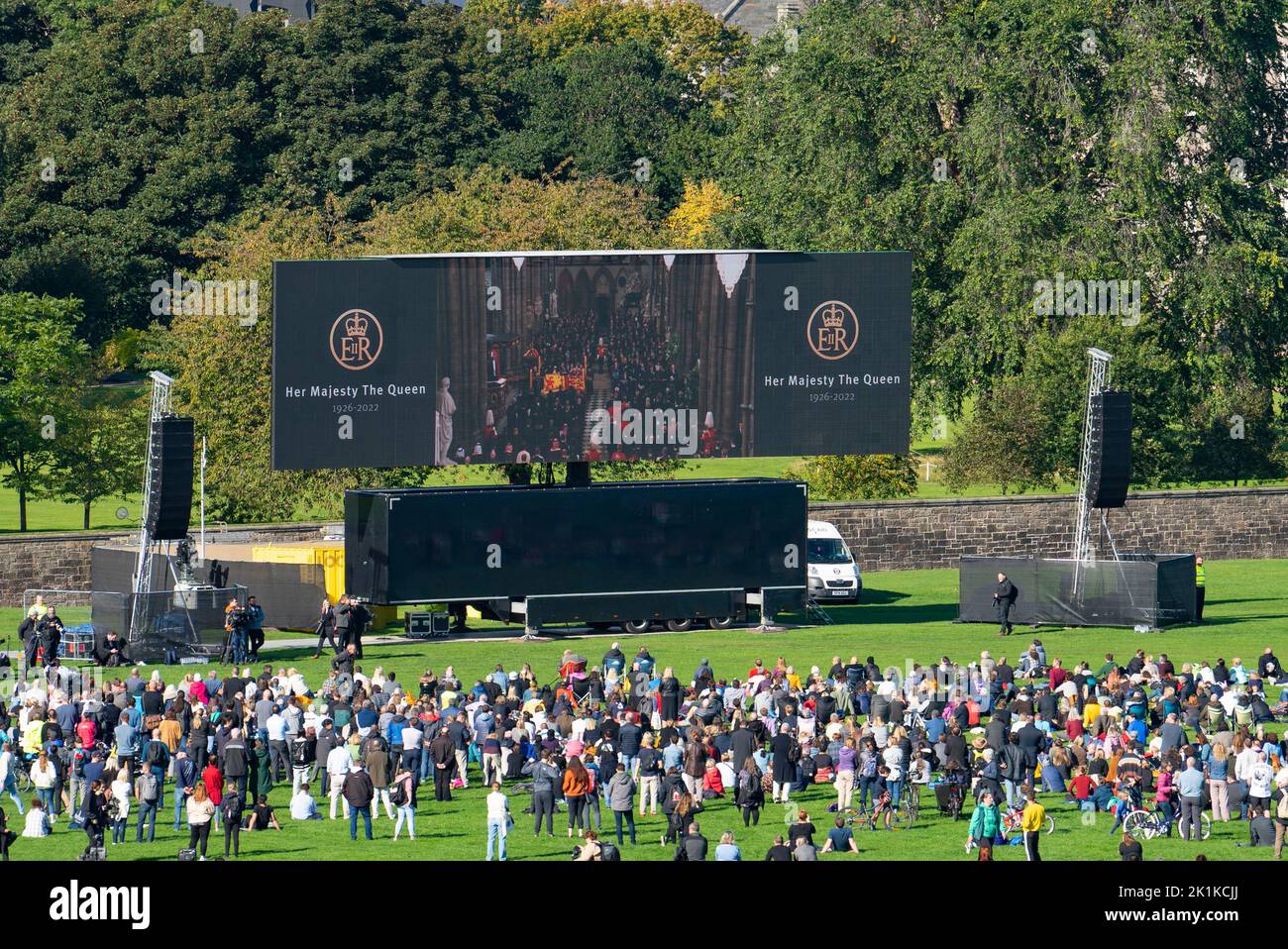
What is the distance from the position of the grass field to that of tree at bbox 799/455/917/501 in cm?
632

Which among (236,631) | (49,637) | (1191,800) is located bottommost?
(1191,800)

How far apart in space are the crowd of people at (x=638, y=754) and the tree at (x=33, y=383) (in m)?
28.3

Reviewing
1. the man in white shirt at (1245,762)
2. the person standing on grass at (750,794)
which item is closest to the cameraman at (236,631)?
the person standing on grass at (750,794)

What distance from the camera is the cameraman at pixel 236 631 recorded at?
130 feet

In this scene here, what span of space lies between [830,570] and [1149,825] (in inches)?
947

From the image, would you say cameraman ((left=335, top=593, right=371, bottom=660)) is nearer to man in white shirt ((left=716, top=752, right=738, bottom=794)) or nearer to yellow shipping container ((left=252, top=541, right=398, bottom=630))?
yellow shipping container ((left=252, top=541, right=398, bottom=630))

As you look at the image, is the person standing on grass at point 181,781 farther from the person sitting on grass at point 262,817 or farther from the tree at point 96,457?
the tree at point 96,457

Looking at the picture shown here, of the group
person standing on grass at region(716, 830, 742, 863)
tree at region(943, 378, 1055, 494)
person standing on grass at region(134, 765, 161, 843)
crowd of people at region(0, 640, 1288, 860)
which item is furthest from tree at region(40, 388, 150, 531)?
person standing on grass at region(716, 830, 742, 863)

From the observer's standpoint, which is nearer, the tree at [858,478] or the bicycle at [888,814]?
the bicycle at [888,814]

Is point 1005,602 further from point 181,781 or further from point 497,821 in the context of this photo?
point 497,821

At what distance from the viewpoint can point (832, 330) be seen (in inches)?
1772

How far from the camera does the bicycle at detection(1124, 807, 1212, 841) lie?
84.4 ft

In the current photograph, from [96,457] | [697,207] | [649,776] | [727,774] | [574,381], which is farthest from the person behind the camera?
[697,207]

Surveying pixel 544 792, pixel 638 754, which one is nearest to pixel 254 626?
pixel 638 754
